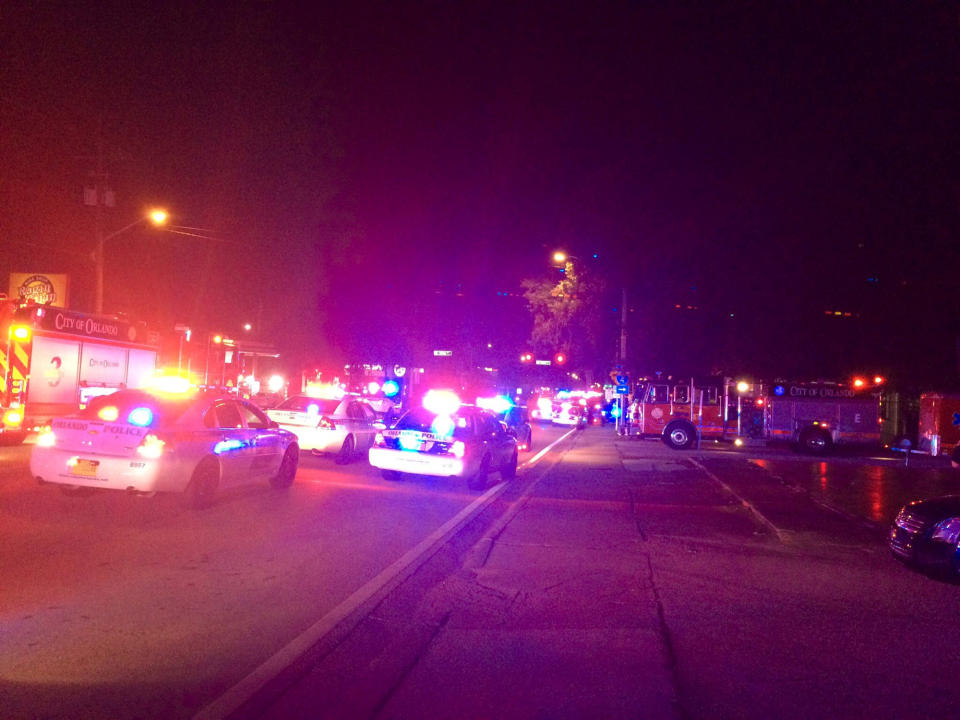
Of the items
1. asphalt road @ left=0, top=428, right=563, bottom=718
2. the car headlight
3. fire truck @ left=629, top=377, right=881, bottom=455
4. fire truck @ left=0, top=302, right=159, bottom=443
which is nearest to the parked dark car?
the car headlight

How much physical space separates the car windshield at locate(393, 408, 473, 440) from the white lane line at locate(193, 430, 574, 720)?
12.2 ft

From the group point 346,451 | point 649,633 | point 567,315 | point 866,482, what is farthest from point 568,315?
point 649,633

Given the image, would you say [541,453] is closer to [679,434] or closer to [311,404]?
[679,434]

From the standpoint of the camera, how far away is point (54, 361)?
1605 cm

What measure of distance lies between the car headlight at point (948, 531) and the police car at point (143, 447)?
8.02 meters

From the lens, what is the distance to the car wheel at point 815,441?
2653 cm

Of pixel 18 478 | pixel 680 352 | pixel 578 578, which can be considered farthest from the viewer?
pixel 680 352

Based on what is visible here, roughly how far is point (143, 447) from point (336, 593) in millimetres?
3990

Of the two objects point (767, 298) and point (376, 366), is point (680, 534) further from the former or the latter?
point (376, 366)

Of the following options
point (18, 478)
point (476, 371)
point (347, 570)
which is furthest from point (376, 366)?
point (347, 570)

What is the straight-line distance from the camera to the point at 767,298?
76.1 ft

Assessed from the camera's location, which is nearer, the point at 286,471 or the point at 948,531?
the point at 948,531

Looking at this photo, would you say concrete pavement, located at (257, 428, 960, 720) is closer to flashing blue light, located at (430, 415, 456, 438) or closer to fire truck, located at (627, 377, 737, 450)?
flashing blue light, located at (430, 415, 456, 438)

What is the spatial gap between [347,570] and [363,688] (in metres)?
2.91
